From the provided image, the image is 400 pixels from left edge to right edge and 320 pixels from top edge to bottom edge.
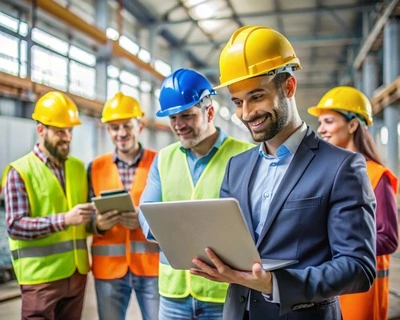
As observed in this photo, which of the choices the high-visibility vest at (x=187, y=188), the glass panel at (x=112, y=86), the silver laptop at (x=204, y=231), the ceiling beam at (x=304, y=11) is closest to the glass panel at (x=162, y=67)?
the glass panel at (x=112, y=86)

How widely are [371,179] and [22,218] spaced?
2076 millimetres

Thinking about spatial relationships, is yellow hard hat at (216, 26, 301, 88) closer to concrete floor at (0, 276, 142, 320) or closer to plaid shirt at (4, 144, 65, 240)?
plaid shirt at (4, 144, 65, 240)

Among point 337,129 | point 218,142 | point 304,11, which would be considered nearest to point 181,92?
point 218,142

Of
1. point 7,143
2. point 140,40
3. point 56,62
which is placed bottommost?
point 7,143

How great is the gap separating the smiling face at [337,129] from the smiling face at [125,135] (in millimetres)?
1300

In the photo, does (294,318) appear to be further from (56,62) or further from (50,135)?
(56,62)

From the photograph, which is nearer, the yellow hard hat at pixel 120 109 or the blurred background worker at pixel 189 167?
the blurred background worker at pixel 189 167

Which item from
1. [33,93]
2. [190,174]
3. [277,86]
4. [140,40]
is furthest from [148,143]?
[277,86]

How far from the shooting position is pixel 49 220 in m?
2.74

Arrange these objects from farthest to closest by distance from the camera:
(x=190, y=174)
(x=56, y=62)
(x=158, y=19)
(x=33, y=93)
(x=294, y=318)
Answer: (x=158, y=19) < (x=56, y=62) < (x=33, y=93) < (x=190, y=174) < (x=294, y=318)

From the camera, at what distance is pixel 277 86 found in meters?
1.48

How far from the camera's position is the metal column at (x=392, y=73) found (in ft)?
26.6

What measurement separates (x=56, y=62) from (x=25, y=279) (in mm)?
6363

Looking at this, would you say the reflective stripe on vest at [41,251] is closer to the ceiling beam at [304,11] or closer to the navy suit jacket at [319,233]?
the navy suit jacket at [319,233]
